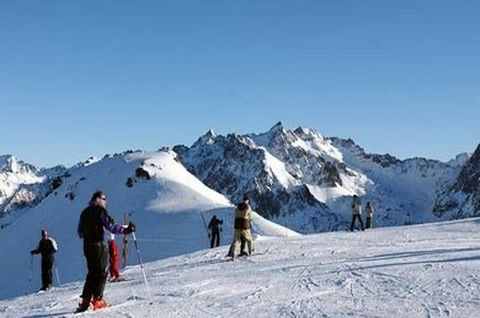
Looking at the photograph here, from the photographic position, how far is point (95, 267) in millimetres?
13031

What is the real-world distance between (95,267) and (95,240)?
0.51 m

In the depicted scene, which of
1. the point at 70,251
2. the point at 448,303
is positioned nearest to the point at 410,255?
the point at 448,303

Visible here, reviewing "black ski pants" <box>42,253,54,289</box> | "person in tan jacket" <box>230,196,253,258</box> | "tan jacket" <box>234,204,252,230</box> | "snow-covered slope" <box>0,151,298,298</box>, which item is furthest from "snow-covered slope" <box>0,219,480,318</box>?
"snow-covered slope" <box>0,151,298,298</box>

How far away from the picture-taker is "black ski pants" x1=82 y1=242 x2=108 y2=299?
13.0 m

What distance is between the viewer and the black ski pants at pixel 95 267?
42.6 ft

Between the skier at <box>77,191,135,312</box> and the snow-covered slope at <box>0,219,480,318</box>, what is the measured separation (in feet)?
1.68

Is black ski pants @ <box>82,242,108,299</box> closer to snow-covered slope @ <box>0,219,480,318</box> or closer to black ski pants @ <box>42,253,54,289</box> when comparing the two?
snow-covered slope @ <box>0,219,480,318</box>

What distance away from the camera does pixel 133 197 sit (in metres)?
73.4

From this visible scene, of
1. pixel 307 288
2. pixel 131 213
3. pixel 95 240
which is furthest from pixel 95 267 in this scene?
pixel 131 213

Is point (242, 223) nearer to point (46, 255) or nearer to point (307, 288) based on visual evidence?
point (46, 255)

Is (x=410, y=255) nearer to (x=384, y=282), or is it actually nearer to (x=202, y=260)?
(x=384, y=282)

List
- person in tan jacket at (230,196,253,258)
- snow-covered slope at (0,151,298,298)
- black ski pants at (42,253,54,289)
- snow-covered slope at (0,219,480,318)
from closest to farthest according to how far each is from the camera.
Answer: snow-covered slope at (0,219,480,318) → black ski pants at (42,253,54,289) → person in tan jacket at (230,196,253,258) → snow-covered slope at (0,151,298,298)

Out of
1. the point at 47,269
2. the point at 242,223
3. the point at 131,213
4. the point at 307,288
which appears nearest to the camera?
the point at 307,288

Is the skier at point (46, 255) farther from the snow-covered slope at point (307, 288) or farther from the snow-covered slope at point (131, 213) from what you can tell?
the snow-covered slope at point (131, 213)
